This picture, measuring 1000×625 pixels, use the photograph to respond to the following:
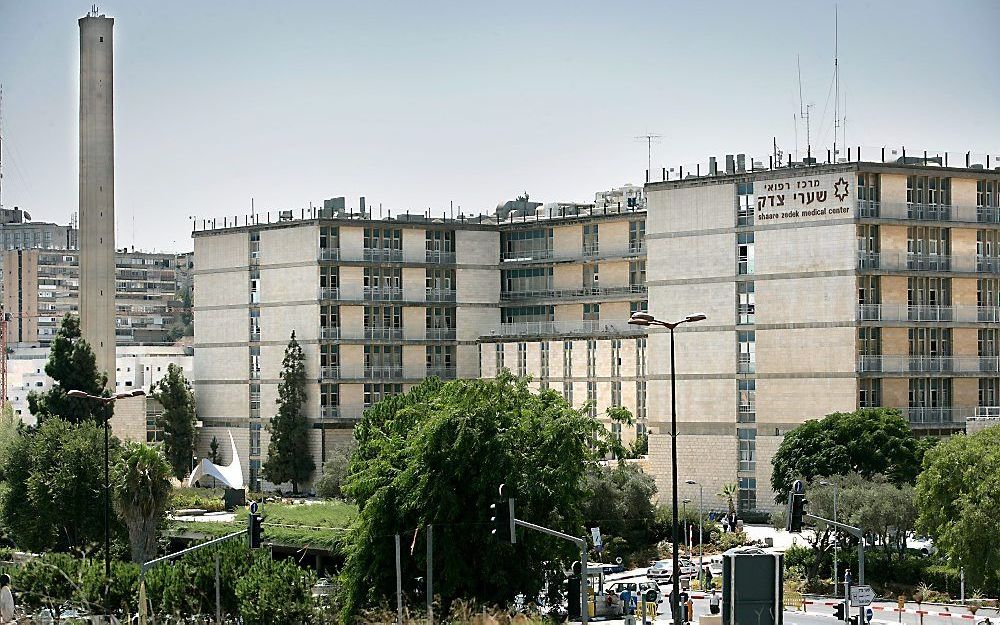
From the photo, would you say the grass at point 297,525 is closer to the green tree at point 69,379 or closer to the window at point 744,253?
the green tree at point 69,379

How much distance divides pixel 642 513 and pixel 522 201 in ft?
130

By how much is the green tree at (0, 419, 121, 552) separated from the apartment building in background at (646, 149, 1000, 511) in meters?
31.0

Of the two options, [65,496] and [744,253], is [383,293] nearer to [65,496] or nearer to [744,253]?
[744,253]

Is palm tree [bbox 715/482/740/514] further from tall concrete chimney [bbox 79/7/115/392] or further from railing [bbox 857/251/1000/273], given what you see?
tall concrete chimney [bbox 79/7/115/392]

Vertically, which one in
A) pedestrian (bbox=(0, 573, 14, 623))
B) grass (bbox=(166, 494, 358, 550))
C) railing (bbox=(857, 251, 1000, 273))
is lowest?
grass (bbox=(166, 494, 358, 550))

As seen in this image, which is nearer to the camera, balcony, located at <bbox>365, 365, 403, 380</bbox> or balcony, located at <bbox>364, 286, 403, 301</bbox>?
balcony, located at <bbox>365, 365, 403, 380</bbox>

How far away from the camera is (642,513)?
82.9m

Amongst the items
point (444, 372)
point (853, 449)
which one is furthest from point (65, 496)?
point (853, 449)

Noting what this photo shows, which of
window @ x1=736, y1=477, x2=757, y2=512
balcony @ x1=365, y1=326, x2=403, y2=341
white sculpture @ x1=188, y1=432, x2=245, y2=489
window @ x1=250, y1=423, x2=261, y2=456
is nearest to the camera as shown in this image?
window @ x1=736, y1=477, x2=757, y2=512

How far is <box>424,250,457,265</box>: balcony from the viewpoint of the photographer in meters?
110

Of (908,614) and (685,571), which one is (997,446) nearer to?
(908,614)

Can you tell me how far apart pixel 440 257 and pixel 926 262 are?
34498 mm

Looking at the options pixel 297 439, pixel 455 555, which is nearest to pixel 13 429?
pixel 297 439

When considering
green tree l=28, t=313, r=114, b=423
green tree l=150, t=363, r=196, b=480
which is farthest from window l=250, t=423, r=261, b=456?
green tree l=28, t=313, r=114, b=423
